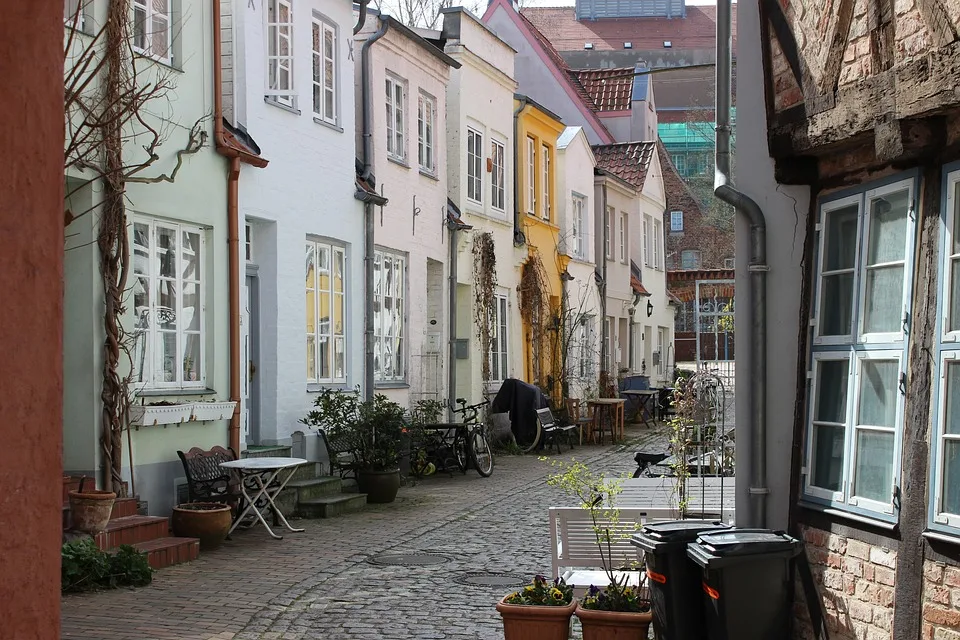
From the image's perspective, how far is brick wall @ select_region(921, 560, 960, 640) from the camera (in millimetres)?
5859

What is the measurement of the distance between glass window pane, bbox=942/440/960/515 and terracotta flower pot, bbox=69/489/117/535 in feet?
20.7

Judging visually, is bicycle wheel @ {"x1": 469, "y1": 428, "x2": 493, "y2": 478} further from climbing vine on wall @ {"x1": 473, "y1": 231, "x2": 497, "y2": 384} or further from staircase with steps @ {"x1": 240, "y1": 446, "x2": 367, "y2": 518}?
climbing vine on wall @ {"x1": 473, "y1": 231, "x2": 497, "y2": 384}

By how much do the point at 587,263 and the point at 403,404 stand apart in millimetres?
10544

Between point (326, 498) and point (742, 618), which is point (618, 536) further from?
point (326, 498)

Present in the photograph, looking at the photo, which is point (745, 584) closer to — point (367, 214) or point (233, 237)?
point (233, 237)

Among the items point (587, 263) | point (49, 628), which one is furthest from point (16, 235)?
point (587, 263)

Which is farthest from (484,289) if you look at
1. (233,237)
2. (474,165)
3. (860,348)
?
(860,348)

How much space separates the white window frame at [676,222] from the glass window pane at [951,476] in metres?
47.8

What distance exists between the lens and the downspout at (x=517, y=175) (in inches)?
942

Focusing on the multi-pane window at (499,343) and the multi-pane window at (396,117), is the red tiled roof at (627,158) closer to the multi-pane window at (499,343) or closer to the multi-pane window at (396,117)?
the multi-pane window at (499,343)

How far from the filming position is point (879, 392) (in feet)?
21.8

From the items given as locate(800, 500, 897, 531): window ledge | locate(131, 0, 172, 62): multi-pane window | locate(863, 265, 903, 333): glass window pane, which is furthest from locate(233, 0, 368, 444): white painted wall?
locate(863, 265, 903, 333): glass window pane

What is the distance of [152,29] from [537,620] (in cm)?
752

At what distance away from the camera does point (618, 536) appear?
8031 millimetres
